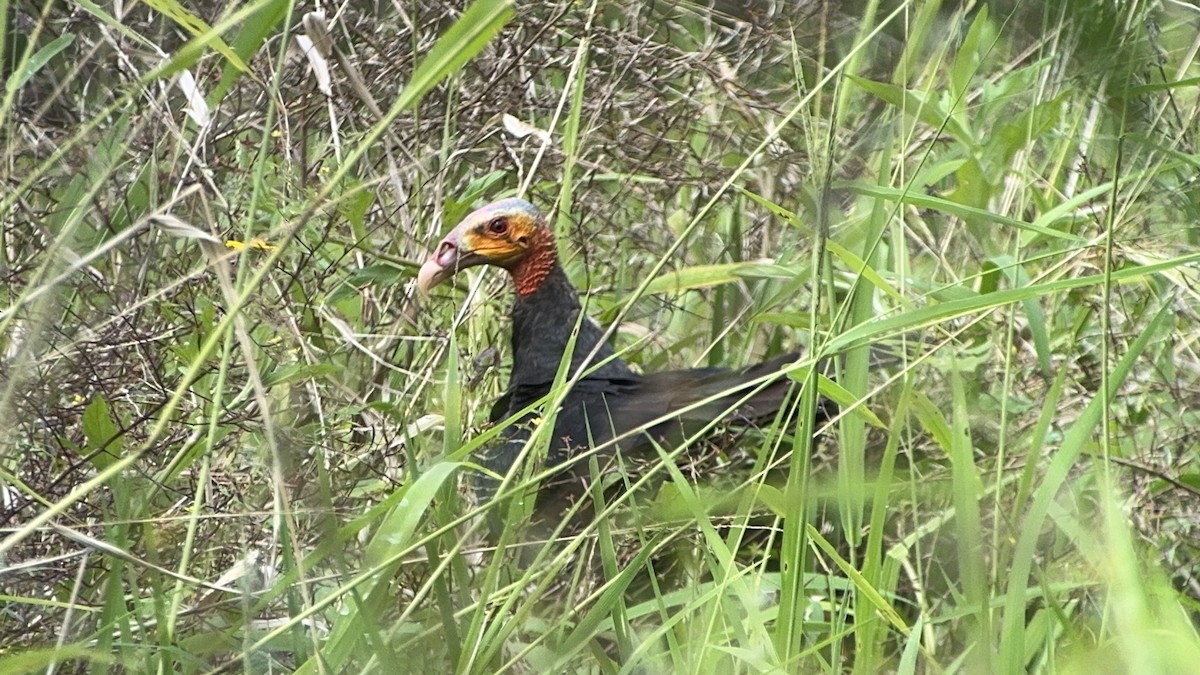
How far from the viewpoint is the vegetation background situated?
1.45 m

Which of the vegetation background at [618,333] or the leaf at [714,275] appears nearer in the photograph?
the vegetation background at [618,333]

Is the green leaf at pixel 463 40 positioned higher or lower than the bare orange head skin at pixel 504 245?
higher

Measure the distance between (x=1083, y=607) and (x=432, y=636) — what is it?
0.96 metres

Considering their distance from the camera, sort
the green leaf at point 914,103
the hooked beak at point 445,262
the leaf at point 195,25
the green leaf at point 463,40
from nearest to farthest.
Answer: the green leaf at point 463,40
the leaf at point 195,25
the green leaf at point 914,103
the hooked beak at point 445,262

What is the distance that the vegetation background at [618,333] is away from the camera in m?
1.45

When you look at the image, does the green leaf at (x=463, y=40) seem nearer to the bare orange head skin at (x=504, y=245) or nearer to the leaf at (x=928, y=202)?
the leaf at (x=928, y=202)

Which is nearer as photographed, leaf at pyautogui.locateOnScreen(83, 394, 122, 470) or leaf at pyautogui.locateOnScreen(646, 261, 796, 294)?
leaf at pyautogui.locateOnScreen(83, 394, 122, 470)

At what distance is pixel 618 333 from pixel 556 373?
0.75 meters

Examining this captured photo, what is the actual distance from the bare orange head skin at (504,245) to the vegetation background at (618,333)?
7 cm

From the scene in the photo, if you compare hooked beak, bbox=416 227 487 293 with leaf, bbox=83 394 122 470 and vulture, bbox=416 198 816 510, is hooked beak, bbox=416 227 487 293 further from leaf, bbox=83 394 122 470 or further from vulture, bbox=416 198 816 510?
leaf, bbox=83 394 122 470

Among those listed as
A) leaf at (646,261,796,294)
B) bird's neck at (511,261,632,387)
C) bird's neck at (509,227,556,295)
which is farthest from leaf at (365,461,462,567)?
bird's neck at (509,227,556,295)

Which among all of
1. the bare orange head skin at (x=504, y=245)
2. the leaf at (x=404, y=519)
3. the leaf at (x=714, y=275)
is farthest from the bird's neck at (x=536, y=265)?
the leaf at (x=404, y=519)

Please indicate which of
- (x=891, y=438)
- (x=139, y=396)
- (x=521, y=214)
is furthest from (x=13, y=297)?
(x=891, y=438)

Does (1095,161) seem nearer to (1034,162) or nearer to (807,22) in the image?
(1034,162)
